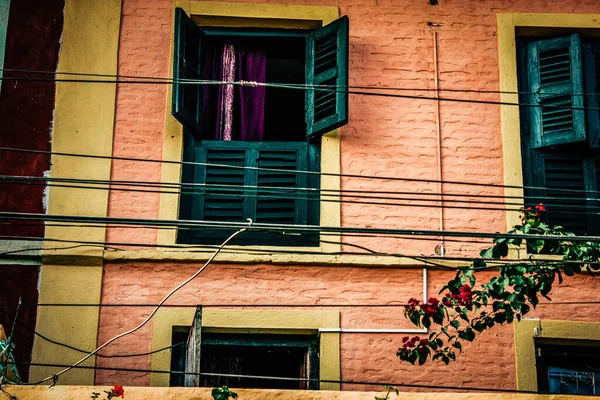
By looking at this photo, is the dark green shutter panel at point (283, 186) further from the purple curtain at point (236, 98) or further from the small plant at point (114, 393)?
the small plant at point (114, 393)

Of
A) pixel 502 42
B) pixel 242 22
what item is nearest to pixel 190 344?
pixel 242 22

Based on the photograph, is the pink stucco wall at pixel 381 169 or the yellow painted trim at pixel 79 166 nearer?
the yellow painted trim at pixel 79 166

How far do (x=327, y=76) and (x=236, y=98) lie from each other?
100cm

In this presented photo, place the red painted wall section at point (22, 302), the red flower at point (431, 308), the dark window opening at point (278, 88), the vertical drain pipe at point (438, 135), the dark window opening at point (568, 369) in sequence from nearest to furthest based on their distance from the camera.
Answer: the red flower at point (431, 308), the red painted wall section at point (22, 302), the dark window opening at point (568, 369), the vertical drain pipe at point (438, 135), the dark window opening at point (278, 88)

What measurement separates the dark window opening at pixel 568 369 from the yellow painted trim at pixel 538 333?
153 millimetres

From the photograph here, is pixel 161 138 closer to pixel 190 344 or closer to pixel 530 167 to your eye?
pixel 190 344

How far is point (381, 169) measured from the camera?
8727 millimetres

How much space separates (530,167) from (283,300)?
282 cm

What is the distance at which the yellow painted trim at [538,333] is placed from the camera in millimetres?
8188

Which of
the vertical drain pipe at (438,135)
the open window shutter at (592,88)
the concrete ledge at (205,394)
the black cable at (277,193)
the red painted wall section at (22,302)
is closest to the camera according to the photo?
the concrete ledge at (205,394)

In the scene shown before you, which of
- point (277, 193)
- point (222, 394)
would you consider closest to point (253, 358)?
point (222, 394)

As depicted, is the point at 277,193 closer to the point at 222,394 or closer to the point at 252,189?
the point at 252,189

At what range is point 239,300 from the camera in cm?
827

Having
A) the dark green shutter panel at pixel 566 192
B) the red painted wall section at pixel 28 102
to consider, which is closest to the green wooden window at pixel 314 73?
the red painted wall section at pixel 28 102
